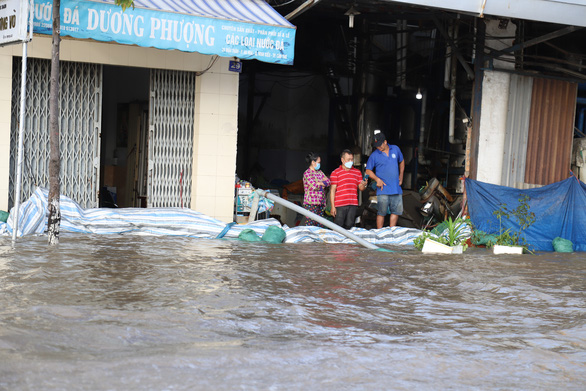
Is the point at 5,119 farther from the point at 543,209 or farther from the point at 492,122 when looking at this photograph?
the point at 543,209

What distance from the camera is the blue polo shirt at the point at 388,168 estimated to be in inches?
484

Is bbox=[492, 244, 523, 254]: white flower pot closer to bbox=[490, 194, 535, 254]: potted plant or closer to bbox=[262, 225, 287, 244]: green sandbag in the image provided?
bbox=[490, 194, 535, 254]: potted plant

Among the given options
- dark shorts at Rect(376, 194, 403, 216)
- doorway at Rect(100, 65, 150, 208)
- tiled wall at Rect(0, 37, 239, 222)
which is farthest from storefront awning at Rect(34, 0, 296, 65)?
dark shorts at Rect(376, 194, 403, 216)

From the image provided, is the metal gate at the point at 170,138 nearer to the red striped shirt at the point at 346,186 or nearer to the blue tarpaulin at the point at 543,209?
the red striped shirt at the point at 346,186

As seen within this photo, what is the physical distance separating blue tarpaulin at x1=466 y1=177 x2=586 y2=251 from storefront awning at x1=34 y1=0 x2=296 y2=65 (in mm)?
4169

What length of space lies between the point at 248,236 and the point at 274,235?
1.35 feet

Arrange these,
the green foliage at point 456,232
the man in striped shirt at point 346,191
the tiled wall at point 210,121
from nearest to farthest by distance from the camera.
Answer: the green foliage at point 456,232, the tiled wall at point 210,121, the man in striped shirt at point 346,191

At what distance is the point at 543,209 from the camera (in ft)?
38.1

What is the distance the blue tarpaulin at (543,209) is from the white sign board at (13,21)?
7.49 metres

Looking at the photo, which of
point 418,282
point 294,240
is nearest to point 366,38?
point 294,240

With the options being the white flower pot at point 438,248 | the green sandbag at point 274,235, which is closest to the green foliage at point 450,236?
the white flower pot at point 438,248

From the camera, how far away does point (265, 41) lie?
10477 mm

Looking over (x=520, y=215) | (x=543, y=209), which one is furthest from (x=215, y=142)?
(x=543, y=209)

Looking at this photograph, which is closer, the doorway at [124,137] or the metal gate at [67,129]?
the metal gate at [67,129]
